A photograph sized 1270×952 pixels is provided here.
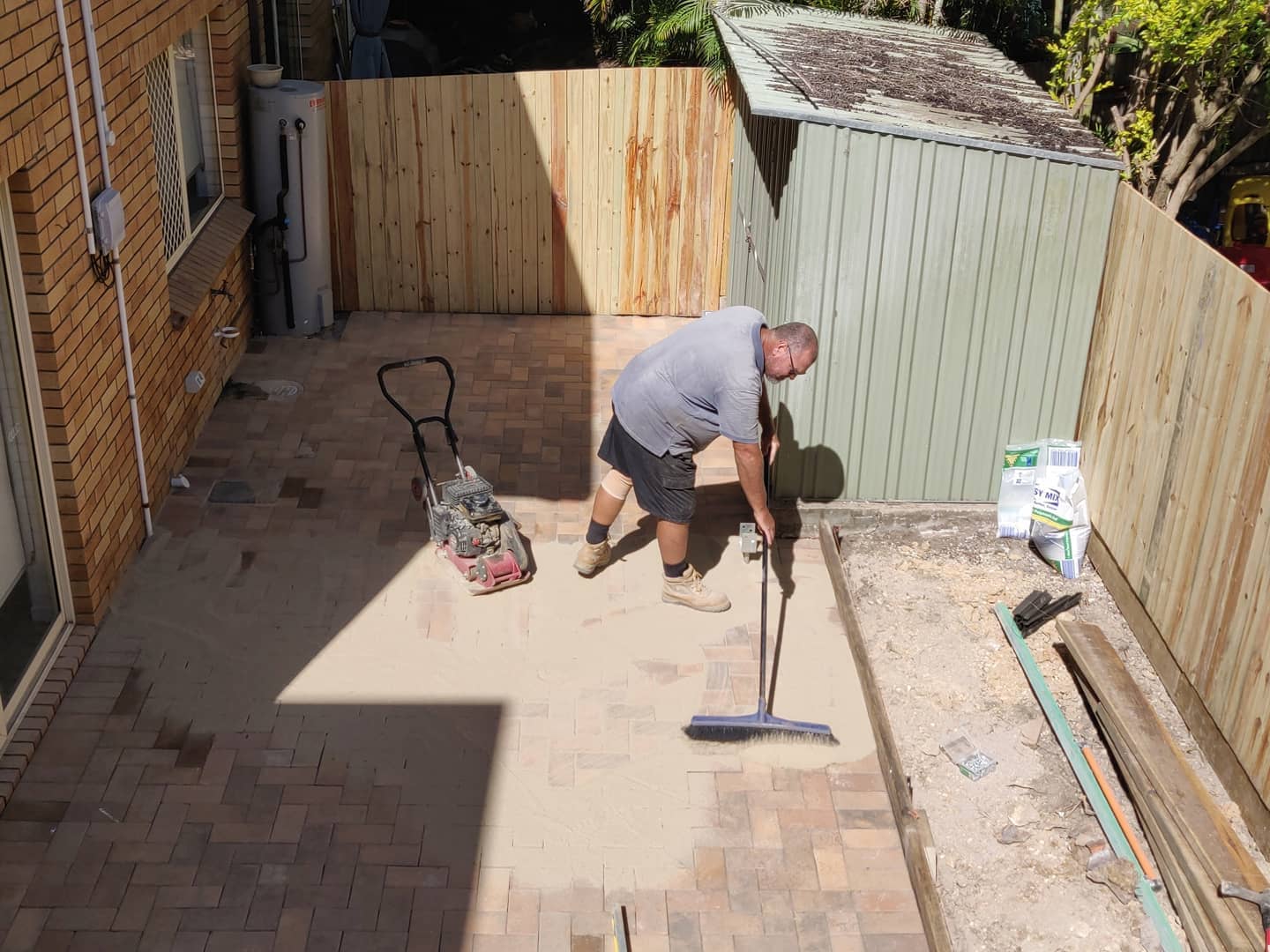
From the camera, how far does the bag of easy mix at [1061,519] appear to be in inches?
287

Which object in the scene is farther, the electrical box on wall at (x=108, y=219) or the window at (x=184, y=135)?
the window at (x=184, y=135)

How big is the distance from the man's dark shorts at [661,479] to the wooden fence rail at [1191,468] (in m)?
2.29

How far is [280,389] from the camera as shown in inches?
356

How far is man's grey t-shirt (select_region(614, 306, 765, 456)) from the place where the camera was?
20.5 ft

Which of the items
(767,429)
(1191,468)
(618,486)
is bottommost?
(618,486)

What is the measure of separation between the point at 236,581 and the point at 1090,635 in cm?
426

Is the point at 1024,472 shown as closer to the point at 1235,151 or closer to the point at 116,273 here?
the point at 1235,151

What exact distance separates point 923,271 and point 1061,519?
1565 mm

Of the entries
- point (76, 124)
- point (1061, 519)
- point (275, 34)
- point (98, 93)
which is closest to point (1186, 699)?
point (1061, 519)

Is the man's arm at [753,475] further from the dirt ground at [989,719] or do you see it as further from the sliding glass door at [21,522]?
the sliding glass door at [21,522]

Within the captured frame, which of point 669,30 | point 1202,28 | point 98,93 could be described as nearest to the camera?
point 98,93

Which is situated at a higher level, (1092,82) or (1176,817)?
(1092,82)

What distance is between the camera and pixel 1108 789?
5621 millimetres

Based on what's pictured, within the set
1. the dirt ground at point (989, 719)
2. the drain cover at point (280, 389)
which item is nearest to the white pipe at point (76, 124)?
the drain cover at point (280, 389)
